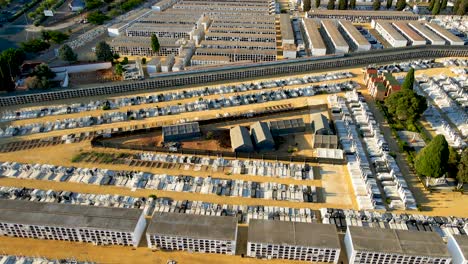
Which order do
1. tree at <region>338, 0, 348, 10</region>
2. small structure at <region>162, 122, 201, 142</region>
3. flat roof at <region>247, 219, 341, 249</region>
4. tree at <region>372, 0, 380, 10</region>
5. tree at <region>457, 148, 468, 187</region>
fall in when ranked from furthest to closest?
tree at <region>338, 0, 348, 10</region> < tree at <region>372, 0, 380, 10</region> < small structure at <region>162, 122, 201, 142</region> < tree at <region>457, 148, 468, 187</region> < flat roof at <region>247, 219, 341, 249</region>

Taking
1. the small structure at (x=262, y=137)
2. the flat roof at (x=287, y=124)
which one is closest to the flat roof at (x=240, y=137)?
the small structure at (x=262, y=137)

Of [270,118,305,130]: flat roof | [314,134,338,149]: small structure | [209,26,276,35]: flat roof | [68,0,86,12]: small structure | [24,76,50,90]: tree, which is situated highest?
[68,0,86,12]: small structure

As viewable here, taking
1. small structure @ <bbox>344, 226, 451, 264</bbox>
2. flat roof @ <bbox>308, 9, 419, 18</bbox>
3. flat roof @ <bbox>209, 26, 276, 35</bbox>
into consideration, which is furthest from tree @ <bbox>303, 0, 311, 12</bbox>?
small structure @ <bbox>344, 226, 451, 264</bbox>

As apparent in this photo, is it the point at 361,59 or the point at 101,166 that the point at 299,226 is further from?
the point at 361,59

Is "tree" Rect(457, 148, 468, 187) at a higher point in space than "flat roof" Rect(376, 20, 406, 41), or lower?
lower

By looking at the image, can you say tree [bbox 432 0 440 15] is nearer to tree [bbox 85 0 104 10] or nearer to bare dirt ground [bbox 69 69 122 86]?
bare dirt ground [bbox 69 69 122 86]

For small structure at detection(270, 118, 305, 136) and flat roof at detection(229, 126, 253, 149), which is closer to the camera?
flat roof at detection(229, 126, 253, 149)

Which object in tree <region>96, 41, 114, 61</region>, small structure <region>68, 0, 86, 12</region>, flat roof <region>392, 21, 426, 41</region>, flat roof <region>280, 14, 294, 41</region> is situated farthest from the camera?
small structure <region>68, 0, 86, 12</region>
